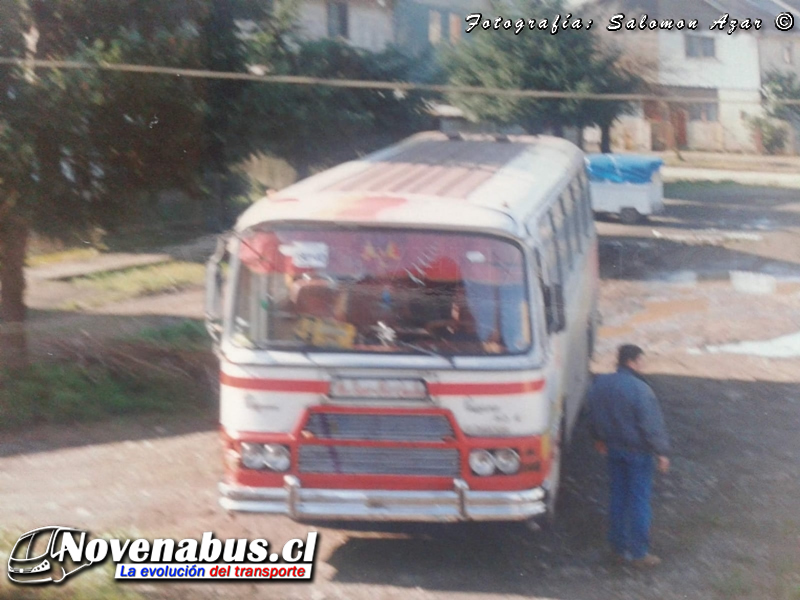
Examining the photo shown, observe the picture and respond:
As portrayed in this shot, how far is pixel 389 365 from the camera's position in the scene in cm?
497

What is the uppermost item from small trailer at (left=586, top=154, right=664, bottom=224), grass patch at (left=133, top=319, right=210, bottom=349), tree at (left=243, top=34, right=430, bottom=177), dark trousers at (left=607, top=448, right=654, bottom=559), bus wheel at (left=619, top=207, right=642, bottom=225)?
tree at (left=243, top=34, right=430, bottom=177)

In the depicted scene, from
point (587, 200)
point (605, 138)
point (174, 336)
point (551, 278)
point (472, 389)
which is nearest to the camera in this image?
point (472, 389)

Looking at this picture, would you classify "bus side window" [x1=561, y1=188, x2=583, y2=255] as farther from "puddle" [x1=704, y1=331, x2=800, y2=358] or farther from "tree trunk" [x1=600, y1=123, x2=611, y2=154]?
"puddle" [x1=704, y1=331, x2=800, y2=358]

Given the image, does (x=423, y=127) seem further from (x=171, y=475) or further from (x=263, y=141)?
(x=171, y=475)

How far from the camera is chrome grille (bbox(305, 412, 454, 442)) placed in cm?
499

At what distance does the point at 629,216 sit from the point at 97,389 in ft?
12.6

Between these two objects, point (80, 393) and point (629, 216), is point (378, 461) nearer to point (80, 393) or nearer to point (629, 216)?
point (80, 393)

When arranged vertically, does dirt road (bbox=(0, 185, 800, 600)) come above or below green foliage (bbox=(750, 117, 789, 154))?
below

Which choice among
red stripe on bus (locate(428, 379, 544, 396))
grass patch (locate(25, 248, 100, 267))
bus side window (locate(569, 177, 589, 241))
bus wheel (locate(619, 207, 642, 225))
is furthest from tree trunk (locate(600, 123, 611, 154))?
grass patch (locate(25, 248, 100, 267))

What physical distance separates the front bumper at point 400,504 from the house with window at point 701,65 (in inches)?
105

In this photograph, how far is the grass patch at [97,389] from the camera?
678 cm

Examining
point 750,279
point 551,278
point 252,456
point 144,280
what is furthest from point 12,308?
point 750,279

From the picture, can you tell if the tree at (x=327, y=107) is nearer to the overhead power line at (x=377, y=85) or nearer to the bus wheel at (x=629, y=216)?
the overhead power line at (x=377, y=85)

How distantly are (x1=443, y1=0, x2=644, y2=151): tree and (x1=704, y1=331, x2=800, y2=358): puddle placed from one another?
2366 millimetres
